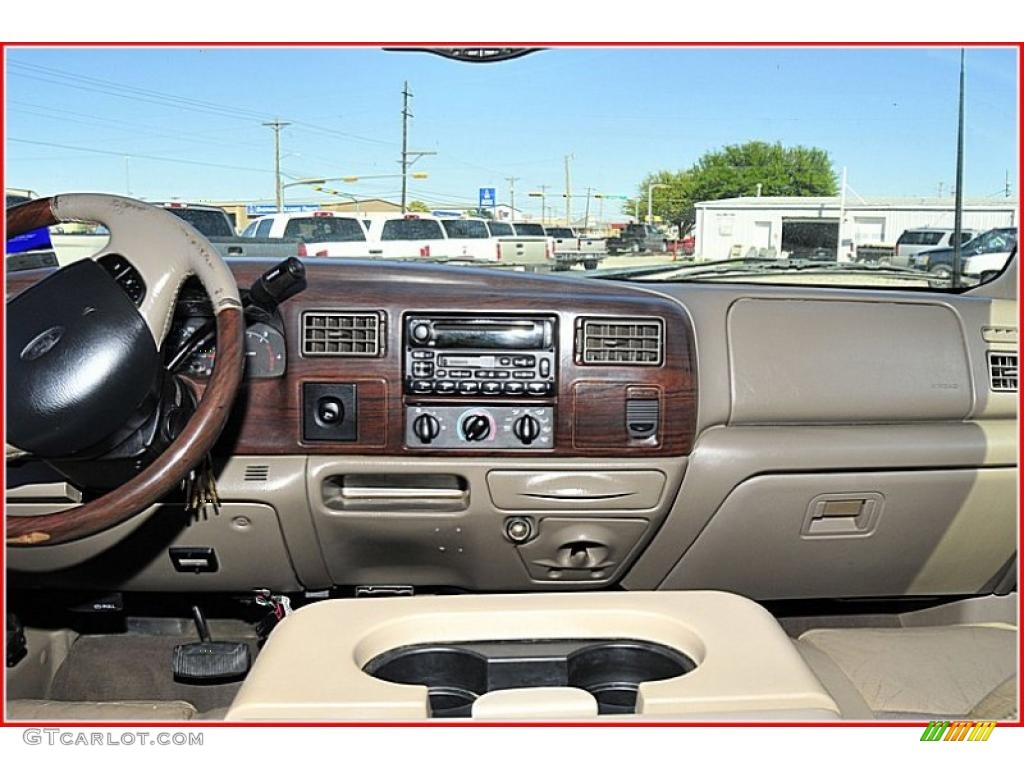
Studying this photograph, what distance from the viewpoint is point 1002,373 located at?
3.03 meters

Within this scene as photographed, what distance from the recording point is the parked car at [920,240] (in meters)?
2.92

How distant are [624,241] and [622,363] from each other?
0.32 m

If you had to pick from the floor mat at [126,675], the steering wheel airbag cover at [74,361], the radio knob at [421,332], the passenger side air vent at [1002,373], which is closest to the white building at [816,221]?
the passenger side air vent at [1002,373]

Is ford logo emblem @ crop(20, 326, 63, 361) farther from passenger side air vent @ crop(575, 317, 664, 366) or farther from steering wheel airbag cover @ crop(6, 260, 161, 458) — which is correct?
passenger side air vent @ crop(575, 317, 664, 366)

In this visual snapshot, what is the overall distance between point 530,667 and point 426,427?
1.31m

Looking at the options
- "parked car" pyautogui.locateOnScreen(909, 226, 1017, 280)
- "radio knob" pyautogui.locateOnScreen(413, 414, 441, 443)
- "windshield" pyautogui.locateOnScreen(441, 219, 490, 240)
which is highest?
"windshield" pyautogui.locateOnScreen(441, 219, 490, 240)

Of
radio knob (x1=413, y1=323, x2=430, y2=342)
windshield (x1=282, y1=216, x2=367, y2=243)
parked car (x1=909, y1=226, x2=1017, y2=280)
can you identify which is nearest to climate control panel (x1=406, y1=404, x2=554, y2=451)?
radio knob (x1=413, y1=323, x2=430, y2=342)

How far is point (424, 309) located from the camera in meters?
2.81

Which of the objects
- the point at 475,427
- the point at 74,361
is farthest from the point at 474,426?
the point at 74,361

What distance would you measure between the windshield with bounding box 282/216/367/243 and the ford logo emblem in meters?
0.97

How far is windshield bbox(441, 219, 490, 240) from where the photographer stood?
2.88 m

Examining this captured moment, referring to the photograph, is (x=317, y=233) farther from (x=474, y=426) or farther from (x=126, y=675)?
(x=126, y=675)

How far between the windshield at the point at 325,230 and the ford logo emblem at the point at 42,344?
3.18 ft

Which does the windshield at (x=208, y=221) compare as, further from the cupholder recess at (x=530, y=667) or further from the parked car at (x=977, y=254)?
the parked car at (x=977, y=254)
